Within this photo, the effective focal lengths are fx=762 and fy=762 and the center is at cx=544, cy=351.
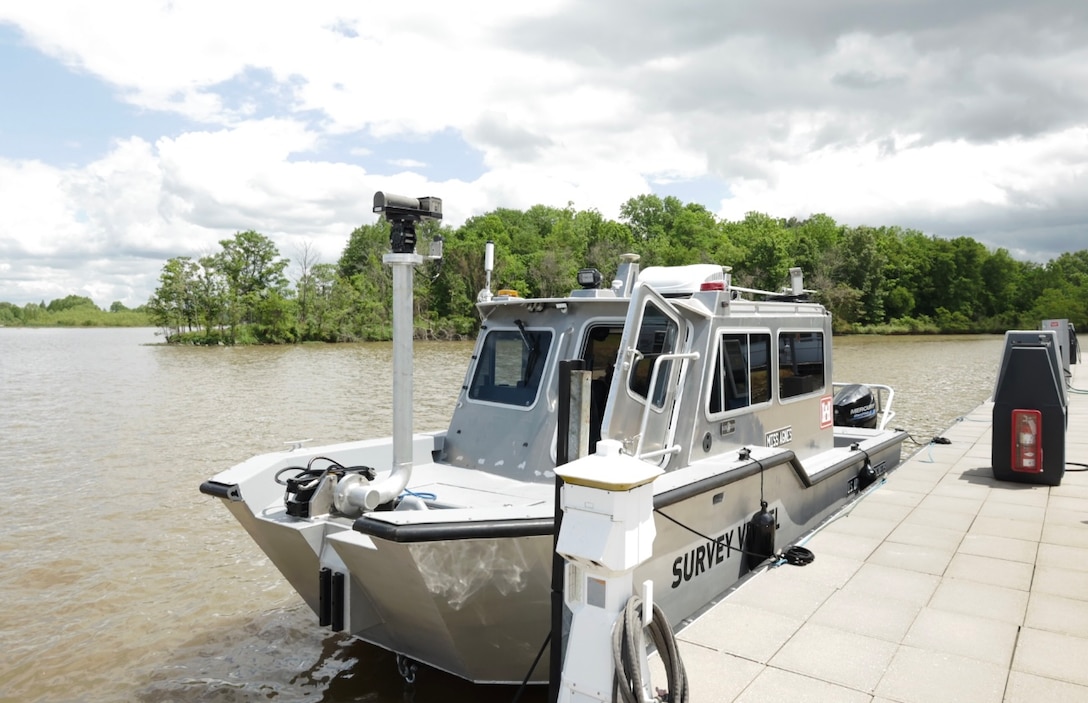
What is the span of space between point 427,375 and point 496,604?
22.2 meters

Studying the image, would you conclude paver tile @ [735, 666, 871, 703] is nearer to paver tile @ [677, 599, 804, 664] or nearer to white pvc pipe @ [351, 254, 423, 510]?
paver tile @ [677, 599, 804, 664]

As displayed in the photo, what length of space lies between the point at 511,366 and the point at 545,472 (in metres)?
1.00

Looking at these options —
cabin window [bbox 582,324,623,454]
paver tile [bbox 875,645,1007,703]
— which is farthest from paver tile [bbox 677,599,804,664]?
cabin window [bbox 582,324,623,454]

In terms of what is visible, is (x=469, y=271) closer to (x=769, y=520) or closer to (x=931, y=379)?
(x=931, y=379)

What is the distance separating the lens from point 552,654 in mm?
3391

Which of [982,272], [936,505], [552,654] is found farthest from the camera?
[982,272]

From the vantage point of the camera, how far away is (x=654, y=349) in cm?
559

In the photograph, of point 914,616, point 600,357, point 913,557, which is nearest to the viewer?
point 914,616

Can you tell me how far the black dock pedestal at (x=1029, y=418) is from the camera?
7617mm

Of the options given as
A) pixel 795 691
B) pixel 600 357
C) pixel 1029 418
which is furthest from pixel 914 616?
pixel 1029 418

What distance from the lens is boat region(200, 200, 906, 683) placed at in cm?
397

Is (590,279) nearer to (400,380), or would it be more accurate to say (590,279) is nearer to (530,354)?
(530,354)

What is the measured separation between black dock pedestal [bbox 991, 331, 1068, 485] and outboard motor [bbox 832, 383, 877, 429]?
2198 mm

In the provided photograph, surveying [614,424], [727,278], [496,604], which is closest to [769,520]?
[614,424]
